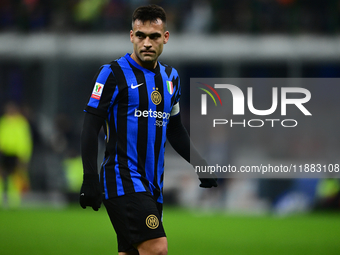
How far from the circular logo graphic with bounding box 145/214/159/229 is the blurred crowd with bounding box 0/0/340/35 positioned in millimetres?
13299

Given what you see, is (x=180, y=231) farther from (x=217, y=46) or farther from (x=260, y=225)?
(x=217, y=46)

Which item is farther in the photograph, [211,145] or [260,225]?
[211,145]

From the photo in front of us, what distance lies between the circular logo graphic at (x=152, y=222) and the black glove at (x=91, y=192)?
33 cm

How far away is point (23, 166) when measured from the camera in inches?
496

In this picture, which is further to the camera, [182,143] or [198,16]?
[198,16]

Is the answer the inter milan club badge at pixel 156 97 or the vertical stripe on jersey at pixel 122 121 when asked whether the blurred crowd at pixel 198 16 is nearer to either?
the inter milan club badge at pixel 156 97

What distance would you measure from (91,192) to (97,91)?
67 cm

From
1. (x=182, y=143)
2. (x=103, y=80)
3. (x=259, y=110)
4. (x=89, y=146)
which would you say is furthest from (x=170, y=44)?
(x=89, y=146)

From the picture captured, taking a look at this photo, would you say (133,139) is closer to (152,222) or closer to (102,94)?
(102,94)

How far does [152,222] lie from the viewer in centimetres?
331

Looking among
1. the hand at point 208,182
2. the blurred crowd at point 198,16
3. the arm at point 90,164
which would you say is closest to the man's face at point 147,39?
the arm at point 90,164

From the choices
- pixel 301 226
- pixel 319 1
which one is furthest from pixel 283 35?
pixel 301 226

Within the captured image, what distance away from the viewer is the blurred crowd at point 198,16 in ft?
53.3

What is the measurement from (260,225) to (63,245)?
396 cm
